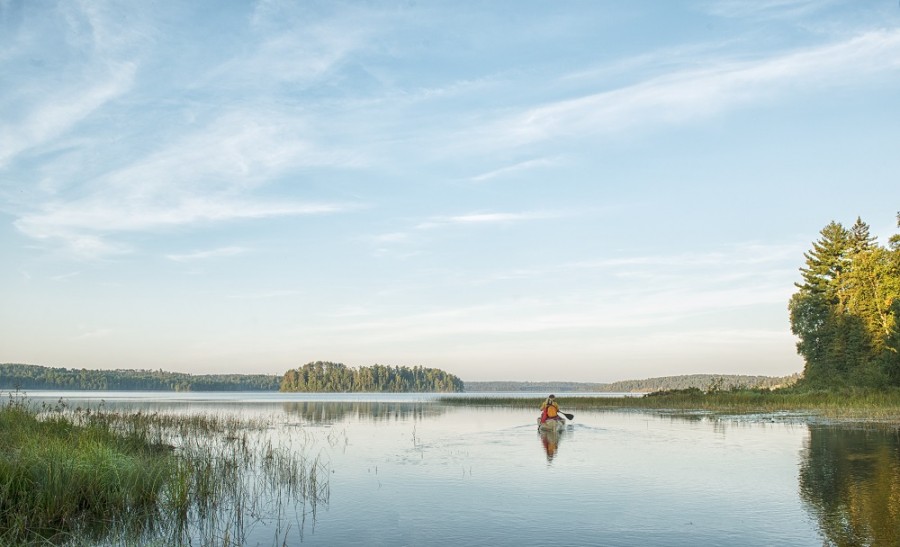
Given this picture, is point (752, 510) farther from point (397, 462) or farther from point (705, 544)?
point (397, 462)

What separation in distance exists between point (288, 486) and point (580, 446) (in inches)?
578

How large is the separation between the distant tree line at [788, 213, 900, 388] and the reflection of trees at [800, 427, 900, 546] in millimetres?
32035

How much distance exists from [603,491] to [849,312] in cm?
6061

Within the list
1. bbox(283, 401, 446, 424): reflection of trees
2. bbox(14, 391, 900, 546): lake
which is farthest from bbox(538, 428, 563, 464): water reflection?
bbox(283, 401, 446, 424): reflection of trees

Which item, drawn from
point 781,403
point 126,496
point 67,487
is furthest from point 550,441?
point 781,403

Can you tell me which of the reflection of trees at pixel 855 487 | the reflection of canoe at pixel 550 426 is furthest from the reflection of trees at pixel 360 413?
the reflection of trees at pixel 855 487

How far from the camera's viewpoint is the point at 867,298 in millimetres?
65500

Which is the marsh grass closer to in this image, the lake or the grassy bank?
the lake

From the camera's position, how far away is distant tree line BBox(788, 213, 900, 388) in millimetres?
58775

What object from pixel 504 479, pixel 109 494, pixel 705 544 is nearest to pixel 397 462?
pixel 504 479

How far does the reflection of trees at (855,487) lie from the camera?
1268 centimetres

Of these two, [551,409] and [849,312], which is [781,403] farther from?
[551,409]

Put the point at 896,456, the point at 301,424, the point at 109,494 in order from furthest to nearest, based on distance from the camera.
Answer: the point at 301,424 < the point at 896,456 < the point at 109,494

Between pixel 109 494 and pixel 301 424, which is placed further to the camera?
pixel 301 424
